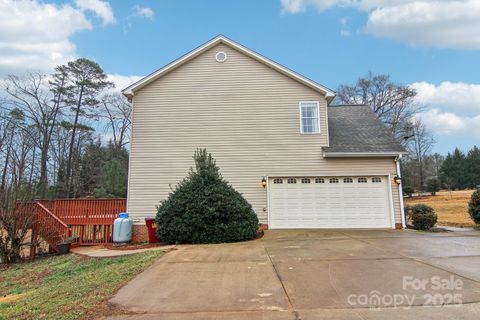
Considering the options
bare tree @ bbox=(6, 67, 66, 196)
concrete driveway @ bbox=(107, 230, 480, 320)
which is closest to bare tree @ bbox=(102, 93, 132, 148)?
bare tree @ bbox=(6, 67, 66, 196)

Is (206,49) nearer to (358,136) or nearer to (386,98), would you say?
(358,136)

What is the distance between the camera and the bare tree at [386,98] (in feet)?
113

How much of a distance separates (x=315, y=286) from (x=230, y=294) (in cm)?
141

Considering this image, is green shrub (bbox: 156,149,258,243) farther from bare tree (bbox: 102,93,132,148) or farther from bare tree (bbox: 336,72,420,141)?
bare tree (bbox: 336,72,420,141)

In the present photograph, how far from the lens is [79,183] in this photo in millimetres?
29953

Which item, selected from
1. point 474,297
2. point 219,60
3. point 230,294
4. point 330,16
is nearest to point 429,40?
point 330,16

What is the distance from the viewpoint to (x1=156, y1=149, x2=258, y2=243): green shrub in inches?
400

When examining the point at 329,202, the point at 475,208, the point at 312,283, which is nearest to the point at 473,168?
the point at 475,208

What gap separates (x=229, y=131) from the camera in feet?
43.3

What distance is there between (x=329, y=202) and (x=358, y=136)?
346cm

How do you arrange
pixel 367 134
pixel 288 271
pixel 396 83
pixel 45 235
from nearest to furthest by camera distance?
pixel 288 271 → pixel 45 235 → pixel 367 134 → pixel 396 83

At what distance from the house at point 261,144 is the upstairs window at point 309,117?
43 millimetres

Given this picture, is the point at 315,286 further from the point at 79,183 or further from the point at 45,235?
the point at 79,183

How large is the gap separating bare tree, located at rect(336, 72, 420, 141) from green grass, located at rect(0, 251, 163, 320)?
1286 inches
